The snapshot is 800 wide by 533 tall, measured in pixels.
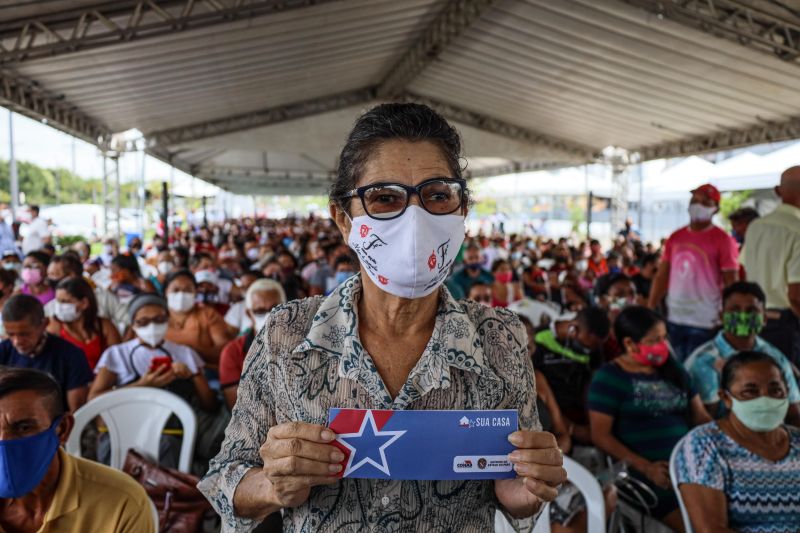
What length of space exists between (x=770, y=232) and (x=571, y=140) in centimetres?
1561

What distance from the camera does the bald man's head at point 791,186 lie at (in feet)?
13.6

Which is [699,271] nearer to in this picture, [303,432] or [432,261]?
[432,261]

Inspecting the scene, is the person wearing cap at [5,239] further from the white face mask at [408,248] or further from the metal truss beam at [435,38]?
the white face mask at [408,248]

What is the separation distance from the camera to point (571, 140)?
1919 cm

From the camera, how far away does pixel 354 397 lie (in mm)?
1239

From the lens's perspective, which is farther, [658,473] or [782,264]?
[782,264]

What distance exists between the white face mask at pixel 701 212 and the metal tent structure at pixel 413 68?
431 centimetres

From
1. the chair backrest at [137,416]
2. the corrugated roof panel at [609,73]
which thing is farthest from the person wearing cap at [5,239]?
the corrugated roof panel at [609,73]

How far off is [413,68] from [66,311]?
11351 mm

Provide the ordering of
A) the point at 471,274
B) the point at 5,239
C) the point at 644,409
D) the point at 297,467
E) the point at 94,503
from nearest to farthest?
the point at 297,467 < the point at 94,503 < the point at 644,409 < the point at 471,274 < the point at 5,239

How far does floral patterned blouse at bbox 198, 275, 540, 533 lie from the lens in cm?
123

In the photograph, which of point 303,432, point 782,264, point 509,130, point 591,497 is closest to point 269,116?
point 509,130

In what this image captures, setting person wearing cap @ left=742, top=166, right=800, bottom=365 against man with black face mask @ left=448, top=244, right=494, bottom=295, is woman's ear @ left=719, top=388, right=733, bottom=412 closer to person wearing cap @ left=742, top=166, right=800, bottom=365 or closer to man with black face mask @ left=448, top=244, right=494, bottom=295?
person wearing cap @ left=742, top=166, right=800, bottom=365

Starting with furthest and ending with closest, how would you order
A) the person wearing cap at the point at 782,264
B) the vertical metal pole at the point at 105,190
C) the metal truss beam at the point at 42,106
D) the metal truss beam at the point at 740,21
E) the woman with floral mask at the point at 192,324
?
the vertical metal pole at the point at 105,190 < the metal truss beam at the point at 42,106 < the metal truss beam at the point at 740,21 < the woman with floral mask at the point at 192,324 < the person wearing cap at the point at 782,264
